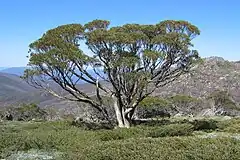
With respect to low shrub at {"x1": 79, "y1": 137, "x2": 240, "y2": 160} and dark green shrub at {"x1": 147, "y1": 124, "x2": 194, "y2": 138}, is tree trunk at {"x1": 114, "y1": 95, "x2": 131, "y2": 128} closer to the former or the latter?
dark green shrub at {"x1": 147, "y1": 124, "x2": 194, "y2": 138}

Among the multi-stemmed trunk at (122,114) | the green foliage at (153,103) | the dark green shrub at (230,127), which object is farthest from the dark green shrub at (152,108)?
the multi-stemmed trunk at (122,114)

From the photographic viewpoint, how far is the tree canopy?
22.7m

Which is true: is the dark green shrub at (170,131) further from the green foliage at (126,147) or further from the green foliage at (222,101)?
the green foliage at (222,101)

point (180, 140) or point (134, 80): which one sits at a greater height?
point (134, 80)

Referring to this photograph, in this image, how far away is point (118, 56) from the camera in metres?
23.3

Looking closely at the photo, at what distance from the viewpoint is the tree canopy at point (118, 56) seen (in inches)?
895

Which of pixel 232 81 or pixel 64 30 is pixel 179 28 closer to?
pixel 64 30

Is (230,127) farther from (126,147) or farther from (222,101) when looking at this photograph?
(222,101)

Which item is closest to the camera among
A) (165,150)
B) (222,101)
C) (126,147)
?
(165,150)

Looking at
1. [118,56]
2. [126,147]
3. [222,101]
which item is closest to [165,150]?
[126,147]

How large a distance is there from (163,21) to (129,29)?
216 centimetres

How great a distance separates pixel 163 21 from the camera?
2394 centimetres

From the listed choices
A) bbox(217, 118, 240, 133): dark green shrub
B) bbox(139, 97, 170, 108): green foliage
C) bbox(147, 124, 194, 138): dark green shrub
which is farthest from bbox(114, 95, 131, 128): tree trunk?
bbox(139, 97, 170, 108): green foliage

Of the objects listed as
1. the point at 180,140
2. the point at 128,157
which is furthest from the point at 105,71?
the point at 128,157
